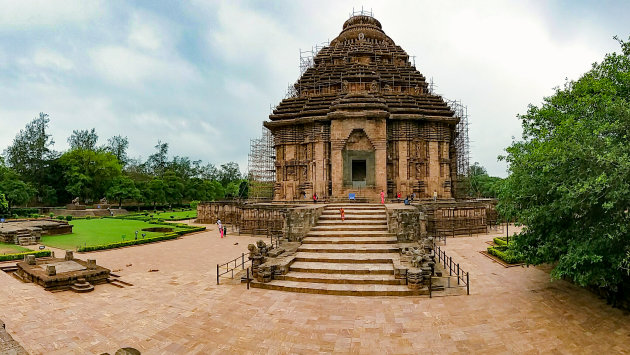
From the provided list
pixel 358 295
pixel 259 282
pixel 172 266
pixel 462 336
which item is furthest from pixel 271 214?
pixel 462 336

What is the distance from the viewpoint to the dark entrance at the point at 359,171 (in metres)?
26.2

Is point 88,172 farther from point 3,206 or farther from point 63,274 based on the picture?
point 63,274

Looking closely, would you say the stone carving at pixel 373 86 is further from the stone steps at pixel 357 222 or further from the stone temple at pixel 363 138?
the stone steps at pixel 357 222

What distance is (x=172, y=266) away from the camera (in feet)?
46.6

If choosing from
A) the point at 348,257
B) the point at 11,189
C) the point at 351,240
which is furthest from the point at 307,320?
the point at 11,189

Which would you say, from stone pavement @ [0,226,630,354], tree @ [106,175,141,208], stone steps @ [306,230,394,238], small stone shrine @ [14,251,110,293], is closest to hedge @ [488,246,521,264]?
stone pavement @ [0,226,630,354]

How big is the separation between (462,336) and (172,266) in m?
11.8

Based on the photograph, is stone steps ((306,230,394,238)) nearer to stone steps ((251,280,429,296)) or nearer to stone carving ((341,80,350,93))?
stone steps ((251,280,429,296))

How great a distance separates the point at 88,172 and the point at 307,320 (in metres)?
55.1

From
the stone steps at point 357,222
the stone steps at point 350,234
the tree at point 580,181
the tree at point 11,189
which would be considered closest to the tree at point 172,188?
the tree at point 11,189

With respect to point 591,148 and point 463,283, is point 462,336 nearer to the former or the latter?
point 463,283

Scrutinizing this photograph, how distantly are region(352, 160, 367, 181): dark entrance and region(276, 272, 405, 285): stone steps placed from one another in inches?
616

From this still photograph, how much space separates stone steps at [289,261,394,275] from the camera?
11158mm

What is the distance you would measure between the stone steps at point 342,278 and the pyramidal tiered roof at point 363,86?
16.2 metres
